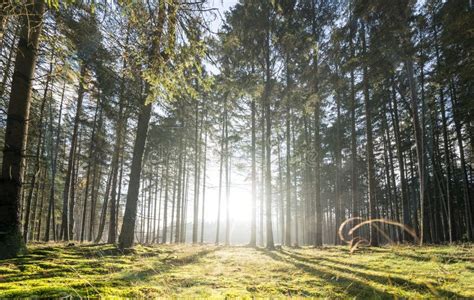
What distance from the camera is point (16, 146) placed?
212 inches

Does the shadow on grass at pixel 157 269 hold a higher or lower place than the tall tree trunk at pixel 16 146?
lower

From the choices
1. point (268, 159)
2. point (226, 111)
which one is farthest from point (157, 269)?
point (226, 111)

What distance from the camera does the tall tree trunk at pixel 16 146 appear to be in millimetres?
5074

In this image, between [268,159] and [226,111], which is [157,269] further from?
[226,111]

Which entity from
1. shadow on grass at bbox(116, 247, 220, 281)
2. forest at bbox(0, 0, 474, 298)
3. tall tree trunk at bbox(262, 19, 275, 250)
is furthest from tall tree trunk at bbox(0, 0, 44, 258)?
tall tree trunk at bbox(262, 19, 275, 250)

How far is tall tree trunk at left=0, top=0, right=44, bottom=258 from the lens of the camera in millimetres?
5074

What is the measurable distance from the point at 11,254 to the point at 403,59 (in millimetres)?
13449

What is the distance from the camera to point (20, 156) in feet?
17.6

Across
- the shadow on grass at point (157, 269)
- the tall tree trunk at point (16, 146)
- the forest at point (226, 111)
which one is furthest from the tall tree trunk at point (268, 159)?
the tall tree trunk at point (16, 146)

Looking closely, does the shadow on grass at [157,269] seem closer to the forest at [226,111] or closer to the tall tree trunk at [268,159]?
the forest at [226,111]

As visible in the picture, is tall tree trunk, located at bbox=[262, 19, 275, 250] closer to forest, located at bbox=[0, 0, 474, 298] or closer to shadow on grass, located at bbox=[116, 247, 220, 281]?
forest, located at bbox=[0, 0, 474, 298]

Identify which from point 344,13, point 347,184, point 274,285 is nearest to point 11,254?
point 274,285

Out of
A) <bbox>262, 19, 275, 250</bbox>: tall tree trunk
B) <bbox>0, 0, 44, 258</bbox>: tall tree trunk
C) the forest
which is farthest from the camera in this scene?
<bbox>262, 19, 275, 250</bbox>: tall tree trunk

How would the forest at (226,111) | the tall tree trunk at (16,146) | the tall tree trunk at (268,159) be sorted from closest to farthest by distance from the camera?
the forest at (226,111) < the tall tree trunk at (16,146) < the tall tree trunk at (268,159)
